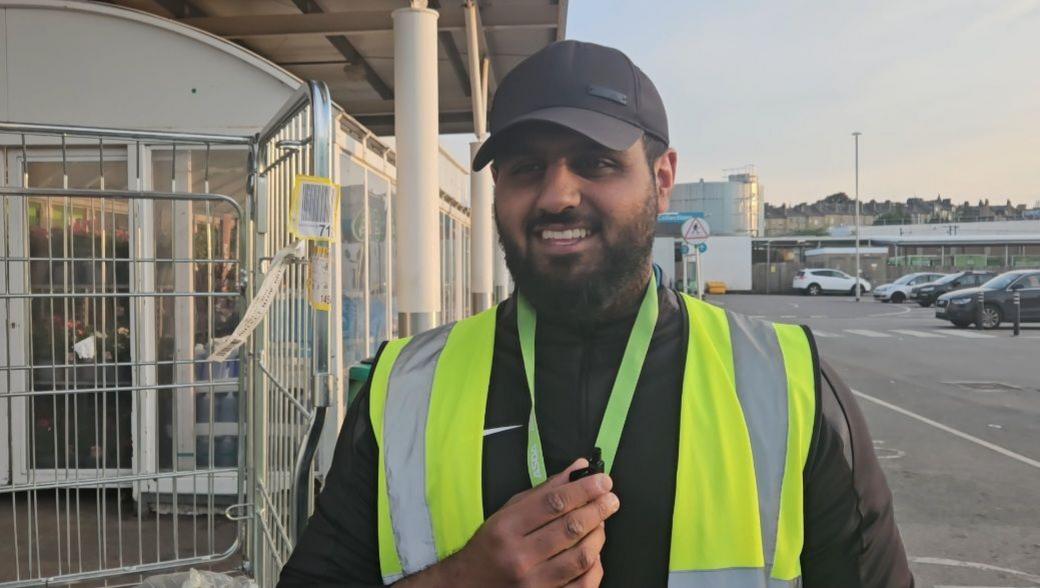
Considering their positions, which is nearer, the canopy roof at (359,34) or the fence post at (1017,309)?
the canopy roof at (359,34)

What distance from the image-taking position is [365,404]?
55.7 inches

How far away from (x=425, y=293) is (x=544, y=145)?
14.9 ft

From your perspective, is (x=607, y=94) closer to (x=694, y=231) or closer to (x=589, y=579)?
(x=589, y=579)

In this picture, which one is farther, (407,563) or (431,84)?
(431,84)

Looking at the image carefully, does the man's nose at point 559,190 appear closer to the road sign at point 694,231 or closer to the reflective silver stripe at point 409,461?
the reflective silver stripe at point 409,461

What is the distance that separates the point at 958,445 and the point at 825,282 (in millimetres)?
36559

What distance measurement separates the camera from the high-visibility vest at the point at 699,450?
1174mm

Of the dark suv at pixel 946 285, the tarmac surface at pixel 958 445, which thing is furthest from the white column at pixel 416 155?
the dark suv at pixel 946 285

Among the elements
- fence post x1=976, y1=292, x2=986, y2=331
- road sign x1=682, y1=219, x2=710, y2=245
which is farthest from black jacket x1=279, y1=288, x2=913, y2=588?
fence post x1=976, y1=292, x2=986, y2=331

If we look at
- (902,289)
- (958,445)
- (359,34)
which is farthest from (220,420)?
(902,289)

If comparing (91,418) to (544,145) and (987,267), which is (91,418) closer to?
(544,145)

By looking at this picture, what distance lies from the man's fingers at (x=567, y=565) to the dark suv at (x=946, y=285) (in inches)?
1365

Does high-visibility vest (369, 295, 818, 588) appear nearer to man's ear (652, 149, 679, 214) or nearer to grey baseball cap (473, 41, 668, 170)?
man's ear (652, 149, 679, 214)

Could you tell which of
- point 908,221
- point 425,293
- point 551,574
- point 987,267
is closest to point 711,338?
point 551,574
